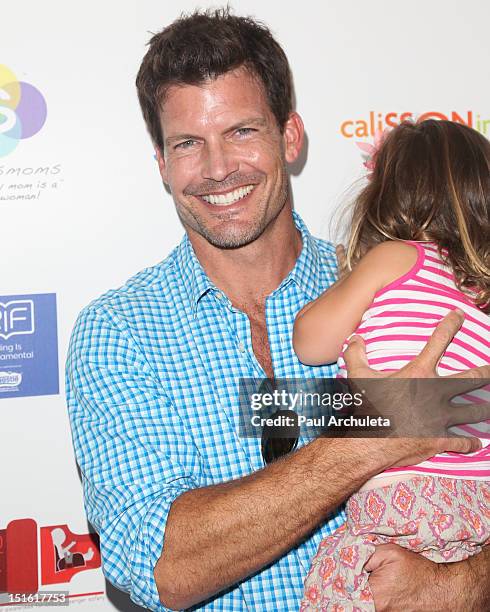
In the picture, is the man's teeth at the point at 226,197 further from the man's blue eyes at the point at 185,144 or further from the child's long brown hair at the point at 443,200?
the child's long brown hair at the point at 443,200

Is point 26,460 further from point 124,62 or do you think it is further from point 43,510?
point 124,62

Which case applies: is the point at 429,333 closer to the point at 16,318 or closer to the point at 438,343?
the point at 438,343

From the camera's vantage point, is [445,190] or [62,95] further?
[62,95]

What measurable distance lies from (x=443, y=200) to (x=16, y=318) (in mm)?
1195

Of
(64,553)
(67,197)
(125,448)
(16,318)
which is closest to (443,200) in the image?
(125,448)

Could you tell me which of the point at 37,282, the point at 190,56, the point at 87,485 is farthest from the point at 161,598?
the point at 190,56

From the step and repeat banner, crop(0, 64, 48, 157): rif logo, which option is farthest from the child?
crop(0, 64, 48, 157): rif logo

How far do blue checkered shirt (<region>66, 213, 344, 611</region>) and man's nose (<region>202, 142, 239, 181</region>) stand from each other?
0.21 m

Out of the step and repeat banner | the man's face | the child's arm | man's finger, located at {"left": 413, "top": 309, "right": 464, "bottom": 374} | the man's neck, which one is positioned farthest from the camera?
the step and repeat banner

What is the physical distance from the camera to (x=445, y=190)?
1.35 m

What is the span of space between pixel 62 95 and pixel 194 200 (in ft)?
1.71

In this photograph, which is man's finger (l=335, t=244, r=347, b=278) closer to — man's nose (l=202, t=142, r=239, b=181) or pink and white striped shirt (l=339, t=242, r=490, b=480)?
pink and white striped shirt (l=339, t=242, r=490, b=480)

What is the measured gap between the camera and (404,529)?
1264 millimetres

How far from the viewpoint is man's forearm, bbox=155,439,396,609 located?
1.27 metres
